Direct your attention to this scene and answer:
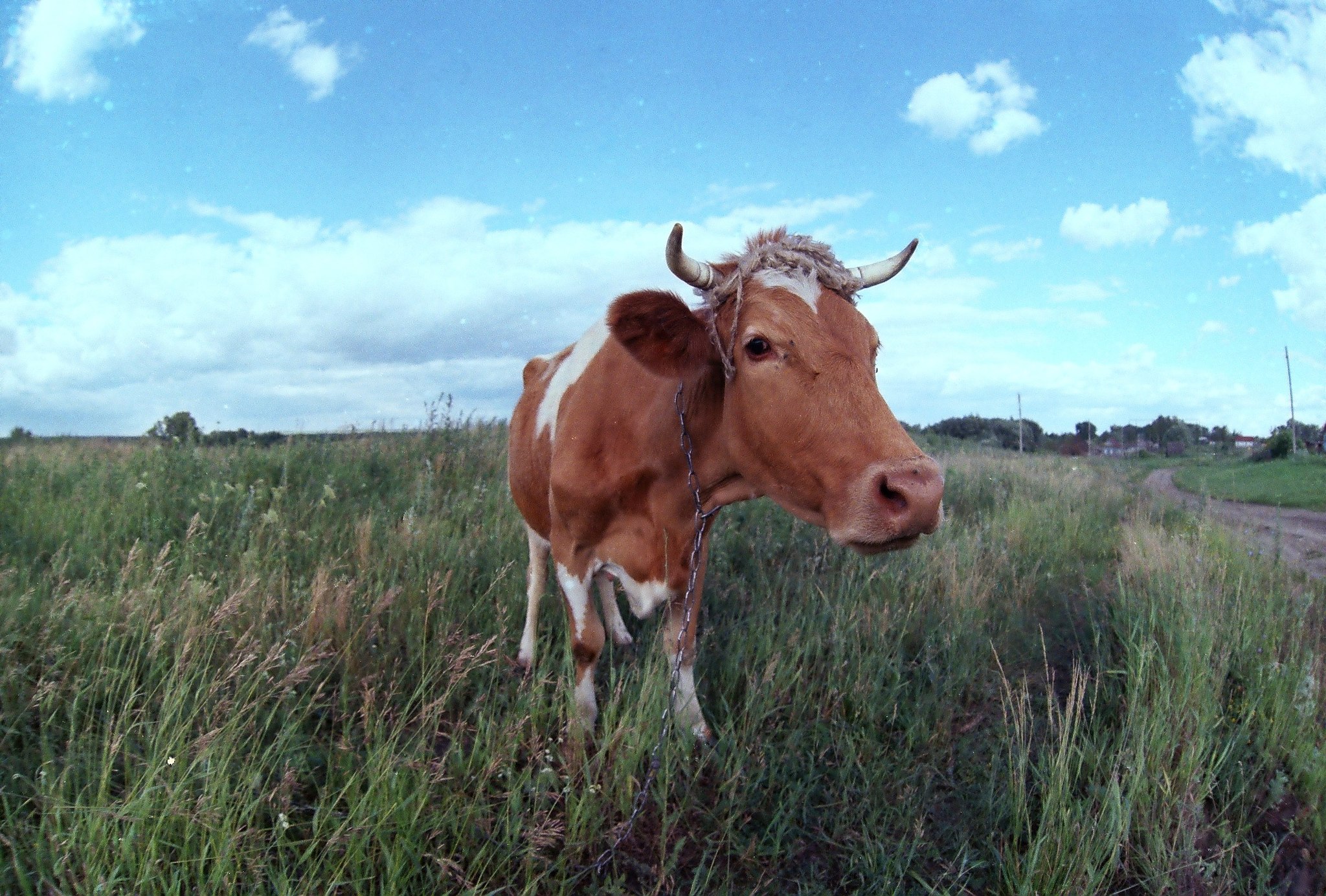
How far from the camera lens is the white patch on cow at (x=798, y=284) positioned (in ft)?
9.10

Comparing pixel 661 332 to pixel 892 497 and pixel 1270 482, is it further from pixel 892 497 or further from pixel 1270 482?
pixel 1270 482

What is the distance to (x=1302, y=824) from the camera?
10.4 ft

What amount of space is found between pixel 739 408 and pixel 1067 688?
10.2ft

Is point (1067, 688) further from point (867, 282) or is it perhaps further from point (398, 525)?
point (398, 525)

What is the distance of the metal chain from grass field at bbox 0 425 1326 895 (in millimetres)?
70

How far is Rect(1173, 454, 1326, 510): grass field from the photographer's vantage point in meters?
15.6

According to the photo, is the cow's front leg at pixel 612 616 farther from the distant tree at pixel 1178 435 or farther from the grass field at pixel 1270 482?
the distant tree at pixel 1178 435

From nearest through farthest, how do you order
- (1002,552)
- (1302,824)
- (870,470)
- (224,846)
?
1. (224,846)
2. (870,470)
3. (1302,824)
4. (1002,552)

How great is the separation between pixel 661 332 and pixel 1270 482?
24.7 meters

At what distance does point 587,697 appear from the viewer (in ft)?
11.3

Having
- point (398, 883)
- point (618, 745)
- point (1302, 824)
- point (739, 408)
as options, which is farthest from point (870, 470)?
point (1302, 824)

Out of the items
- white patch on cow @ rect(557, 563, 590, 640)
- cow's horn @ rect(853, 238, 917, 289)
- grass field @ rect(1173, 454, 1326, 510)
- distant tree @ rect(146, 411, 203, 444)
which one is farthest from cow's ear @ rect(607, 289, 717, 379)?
grass field @ rect(1173, 454, 1326, 510)

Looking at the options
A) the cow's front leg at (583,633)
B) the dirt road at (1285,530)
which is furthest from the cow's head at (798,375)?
the dirt road at (1285,530)

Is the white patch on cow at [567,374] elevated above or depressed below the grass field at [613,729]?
above
